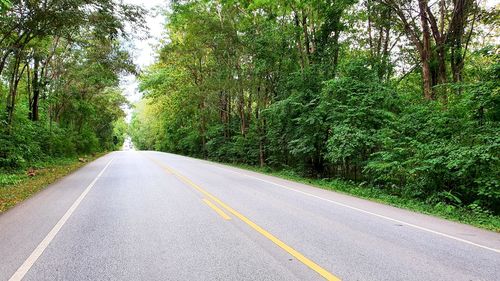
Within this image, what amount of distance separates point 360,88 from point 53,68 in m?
22.0

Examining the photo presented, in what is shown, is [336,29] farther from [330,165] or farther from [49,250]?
[49,250]

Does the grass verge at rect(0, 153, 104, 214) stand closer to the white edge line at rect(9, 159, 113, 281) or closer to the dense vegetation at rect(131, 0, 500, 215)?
the white edge line at rect(9, 159, 113, 281)

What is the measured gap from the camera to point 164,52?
1121 inches

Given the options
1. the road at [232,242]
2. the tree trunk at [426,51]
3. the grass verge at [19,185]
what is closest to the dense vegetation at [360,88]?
the tree trunk at [426,51]

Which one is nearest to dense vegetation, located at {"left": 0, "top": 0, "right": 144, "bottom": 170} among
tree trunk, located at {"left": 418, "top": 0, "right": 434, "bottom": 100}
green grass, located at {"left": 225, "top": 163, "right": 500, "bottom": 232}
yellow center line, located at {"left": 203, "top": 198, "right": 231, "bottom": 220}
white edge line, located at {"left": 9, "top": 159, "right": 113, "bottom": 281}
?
white edge line, located at {"left": 9, "top": 159, "right": 113, "bottom": 281}

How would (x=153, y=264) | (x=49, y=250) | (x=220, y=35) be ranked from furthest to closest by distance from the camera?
(x=220, y=35) → (x=49, y=250) → (x=153, y=264)

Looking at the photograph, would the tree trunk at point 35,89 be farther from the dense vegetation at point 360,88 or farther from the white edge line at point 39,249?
the white edge line at point 39,249

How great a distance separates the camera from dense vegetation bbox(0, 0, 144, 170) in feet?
45.5

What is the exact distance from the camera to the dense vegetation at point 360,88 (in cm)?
1030

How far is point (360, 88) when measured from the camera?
15.5m

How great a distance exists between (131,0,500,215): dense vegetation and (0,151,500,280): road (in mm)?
2901

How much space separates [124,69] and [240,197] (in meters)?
16.9

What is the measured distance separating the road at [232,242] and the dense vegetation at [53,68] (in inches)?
175

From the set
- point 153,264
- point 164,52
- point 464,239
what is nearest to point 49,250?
point 153,264
